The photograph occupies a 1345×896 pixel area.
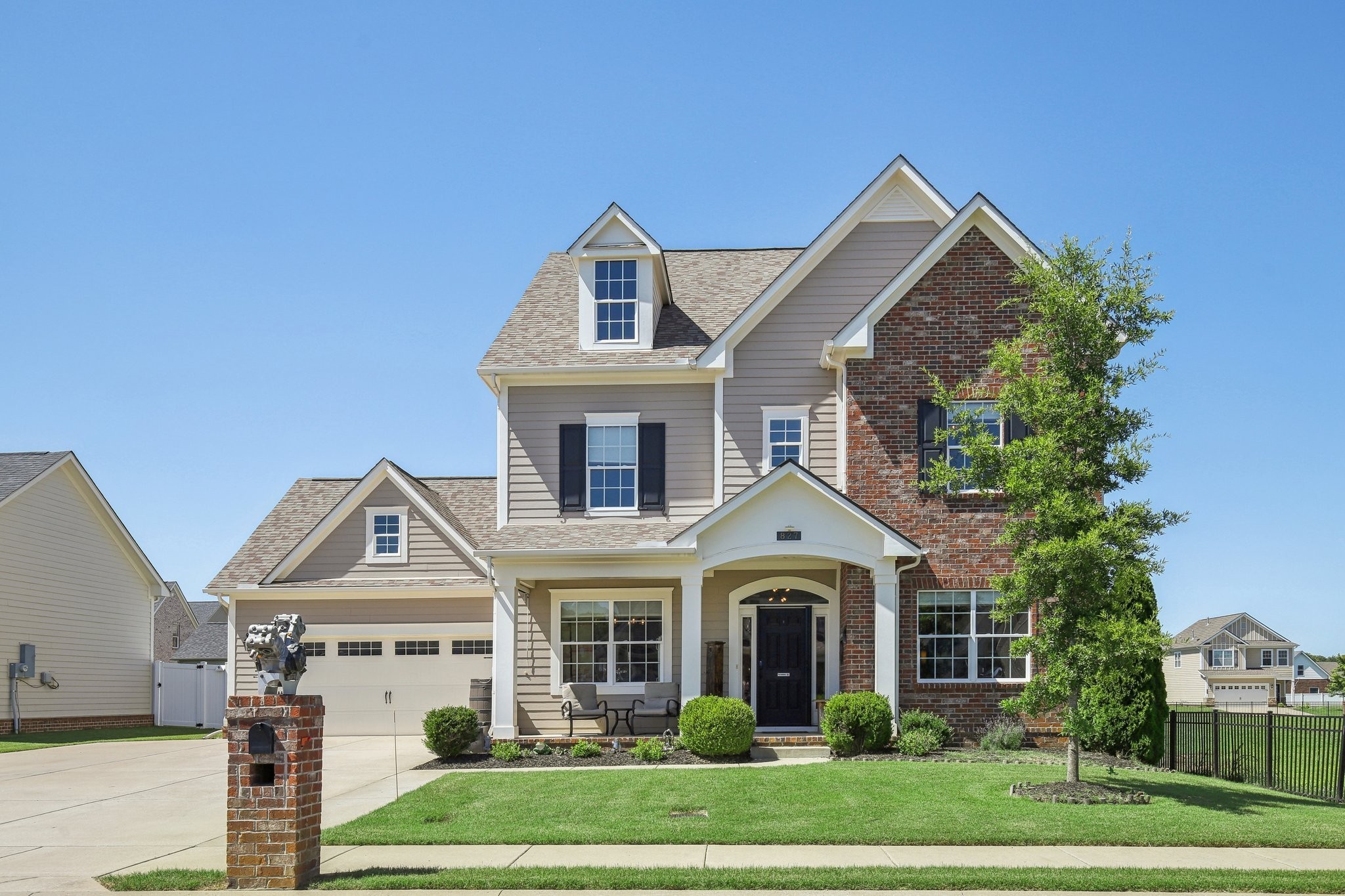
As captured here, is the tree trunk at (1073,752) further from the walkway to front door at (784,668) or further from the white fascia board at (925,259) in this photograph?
the white fascia board at (925,259)

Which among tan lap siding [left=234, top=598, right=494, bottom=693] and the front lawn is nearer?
the front lawn

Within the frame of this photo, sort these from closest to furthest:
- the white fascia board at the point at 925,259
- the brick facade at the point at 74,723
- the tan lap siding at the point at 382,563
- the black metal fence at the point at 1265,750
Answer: the black metal fence at the point at 1265,750, the white fascia board at the point at 925,259, the tan lap siding at the point at 382,563, the brick facade at the point at 74,723

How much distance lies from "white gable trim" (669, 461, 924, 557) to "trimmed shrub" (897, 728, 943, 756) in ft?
9.64

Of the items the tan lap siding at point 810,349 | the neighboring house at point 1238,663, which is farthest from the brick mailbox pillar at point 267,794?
the neighboring house at point 1238,663

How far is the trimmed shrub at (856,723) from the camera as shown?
18375 millimetres

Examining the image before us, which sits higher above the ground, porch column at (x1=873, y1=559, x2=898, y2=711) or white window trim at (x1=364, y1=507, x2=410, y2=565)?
white window trim at (x1=364, y1=507, x2=410, y2=565)

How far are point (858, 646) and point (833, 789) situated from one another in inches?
220

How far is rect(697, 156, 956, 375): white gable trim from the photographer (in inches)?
856

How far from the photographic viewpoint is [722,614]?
21.9 m

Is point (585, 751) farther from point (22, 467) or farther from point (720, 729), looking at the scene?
point (22, 467)

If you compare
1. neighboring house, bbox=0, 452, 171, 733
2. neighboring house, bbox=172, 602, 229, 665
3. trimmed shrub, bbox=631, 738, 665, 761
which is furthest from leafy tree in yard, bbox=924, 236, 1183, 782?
neighboring house, bbox=172, 602, 229, 665

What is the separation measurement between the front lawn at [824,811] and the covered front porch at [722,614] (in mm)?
4008

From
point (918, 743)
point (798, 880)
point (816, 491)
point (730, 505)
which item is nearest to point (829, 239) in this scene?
point (816, 491)

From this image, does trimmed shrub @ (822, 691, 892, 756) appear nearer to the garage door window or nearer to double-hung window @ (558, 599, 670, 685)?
double-hung window @ (558, 599, 670, 685)
